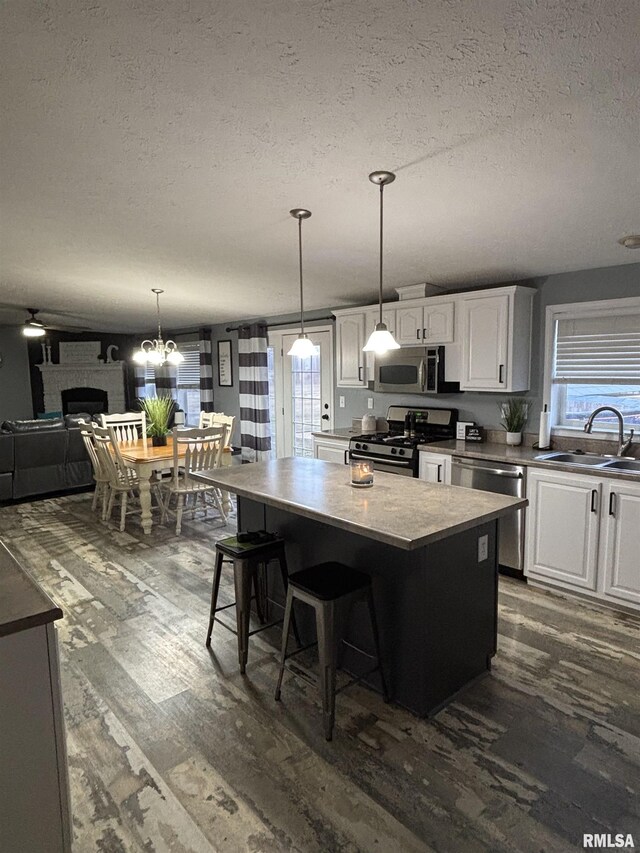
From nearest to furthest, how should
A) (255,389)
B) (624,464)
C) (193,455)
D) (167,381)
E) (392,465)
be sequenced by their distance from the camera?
(624,464)
(392,465)
(193,455)
(255,389)
(167,381)

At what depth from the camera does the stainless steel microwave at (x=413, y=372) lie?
4.32 meters

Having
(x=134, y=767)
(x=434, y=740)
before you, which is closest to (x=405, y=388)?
(x=434, y=740)

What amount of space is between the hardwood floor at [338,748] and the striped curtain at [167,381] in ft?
20.1

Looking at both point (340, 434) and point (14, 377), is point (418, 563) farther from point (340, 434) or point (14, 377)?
point (14, 377)

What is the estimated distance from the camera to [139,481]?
4578mm

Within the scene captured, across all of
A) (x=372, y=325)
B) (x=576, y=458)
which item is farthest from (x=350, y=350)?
(x=576, y=458)

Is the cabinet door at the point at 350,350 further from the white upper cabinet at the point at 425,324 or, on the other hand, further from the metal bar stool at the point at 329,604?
the metal bar stool at the point at 329,604

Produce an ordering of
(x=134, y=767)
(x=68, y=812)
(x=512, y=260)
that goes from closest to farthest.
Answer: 1. (x=68, y=812)
2. (x=134, y=767)
3. (x=512, y=260)

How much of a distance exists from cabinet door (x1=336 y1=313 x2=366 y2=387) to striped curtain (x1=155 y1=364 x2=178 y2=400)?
450cm

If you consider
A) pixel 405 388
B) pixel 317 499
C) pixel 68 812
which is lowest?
pixel 68 812

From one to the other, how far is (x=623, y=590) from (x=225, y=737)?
8.10 ft

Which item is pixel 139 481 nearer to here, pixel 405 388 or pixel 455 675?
pixel 405 388

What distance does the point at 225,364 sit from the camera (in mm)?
7406

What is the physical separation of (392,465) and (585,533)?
154cm
